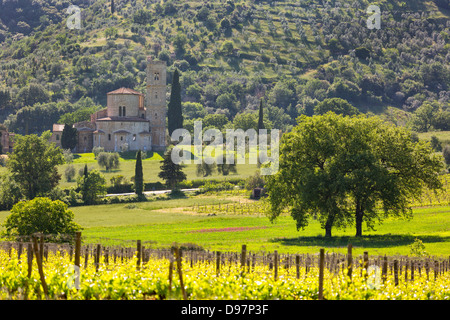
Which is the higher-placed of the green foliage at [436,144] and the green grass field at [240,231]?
the green foliage at [436,144]

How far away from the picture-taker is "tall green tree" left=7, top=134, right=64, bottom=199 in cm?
8831

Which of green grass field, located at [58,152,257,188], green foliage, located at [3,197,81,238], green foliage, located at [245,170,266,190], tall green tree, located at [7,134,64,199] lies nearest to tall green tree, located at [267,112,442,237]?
green foliage, located at [3,197,81,238]

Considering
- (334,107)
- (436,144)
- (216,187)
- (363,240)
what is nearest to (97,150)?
(216,187)

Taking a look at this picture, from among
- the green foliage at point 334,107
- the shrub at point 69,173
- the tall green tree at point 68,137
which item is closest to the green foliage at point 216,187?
the shrub at point 69,173

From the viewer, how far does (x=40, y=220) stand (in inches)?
1711

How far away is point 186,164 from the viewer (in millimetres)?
114250

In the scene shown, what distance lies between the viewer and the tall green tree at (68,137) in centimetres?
12838

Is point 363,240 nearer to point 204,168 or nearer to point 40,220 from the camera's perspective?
point 40,220

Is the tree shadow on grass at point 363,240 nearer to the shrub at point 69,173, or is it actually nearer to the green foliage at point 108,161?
the shrub at point 69,173

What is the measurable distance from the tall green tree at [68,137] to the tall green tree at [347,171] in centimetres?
7942

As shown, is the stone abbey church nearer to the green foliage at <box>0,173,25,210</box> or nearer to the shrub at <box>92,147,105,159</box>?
the shrub at <box>92,147,105,159</box>
